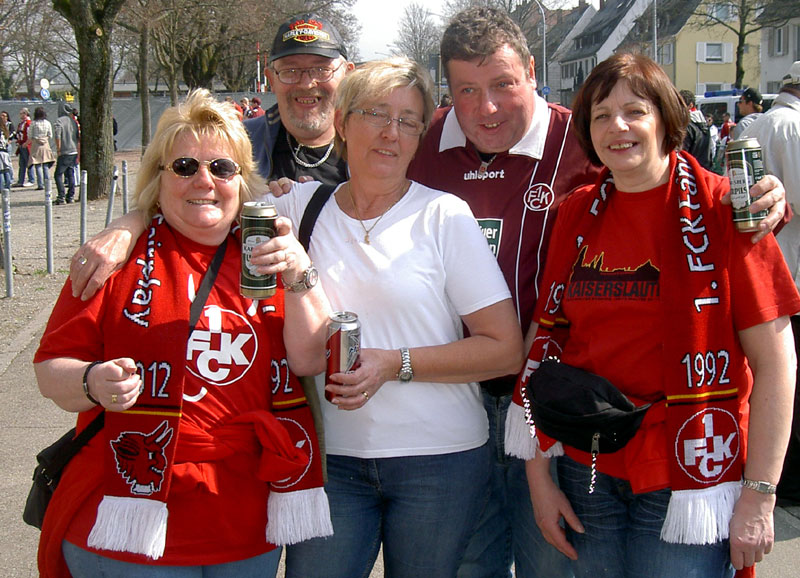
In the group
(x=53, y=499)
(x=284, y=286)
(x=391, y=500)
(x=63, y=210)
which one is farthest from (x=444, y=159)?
(x=63, y=210)

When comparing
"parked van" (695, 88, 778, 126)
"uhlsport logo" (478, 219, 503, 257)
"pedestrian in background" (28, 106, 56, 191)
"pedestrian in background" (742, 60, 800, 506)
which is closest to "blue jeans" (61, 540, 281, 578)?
"uhlsport logo" (478, 219, 503, 257)

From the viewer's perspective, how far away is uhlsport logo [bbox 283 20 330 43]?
3471mm

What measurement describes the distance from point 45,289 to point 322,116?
616 cm

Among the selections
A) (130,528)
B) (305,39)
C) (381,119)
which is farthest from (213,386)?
(305,39)

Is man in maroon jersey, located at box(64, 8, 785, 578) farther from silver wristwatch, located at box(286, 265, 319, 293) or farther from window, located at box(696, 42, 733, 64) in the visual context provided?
window, located at box(696, 42, 733, 64)

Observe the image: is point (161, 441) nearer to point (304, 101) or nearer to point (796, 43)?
point (304, 101)

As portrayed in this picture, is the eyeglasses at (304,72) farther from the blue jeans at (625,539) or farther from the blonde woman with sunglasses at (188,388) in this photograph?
the blue jeans at (625,539)

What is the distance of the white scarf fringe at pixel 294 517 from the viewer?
225 cm

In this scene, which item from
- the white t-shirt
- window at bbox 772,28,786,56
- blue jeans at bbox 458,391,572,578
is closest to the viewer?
the white t-shirt

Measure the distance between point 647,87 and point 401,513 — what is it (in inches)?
60.8

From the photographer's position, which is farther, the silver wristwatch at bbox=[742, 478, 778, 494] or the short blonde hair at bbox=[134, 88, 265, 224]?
the short blonde hair at bbox=[134, 88, 265, 224]

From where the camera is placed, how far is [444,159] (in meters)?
2.96

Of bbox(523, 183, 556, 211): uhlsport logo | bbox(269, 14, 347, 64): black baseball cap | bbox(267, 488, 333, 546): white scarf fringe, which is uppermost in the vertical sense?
bbox(269, 14, 347, 64): black baseball cap

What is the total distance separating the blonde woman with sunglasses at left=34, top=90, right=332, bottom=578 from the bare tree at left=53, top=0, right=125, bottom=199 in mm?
13301
